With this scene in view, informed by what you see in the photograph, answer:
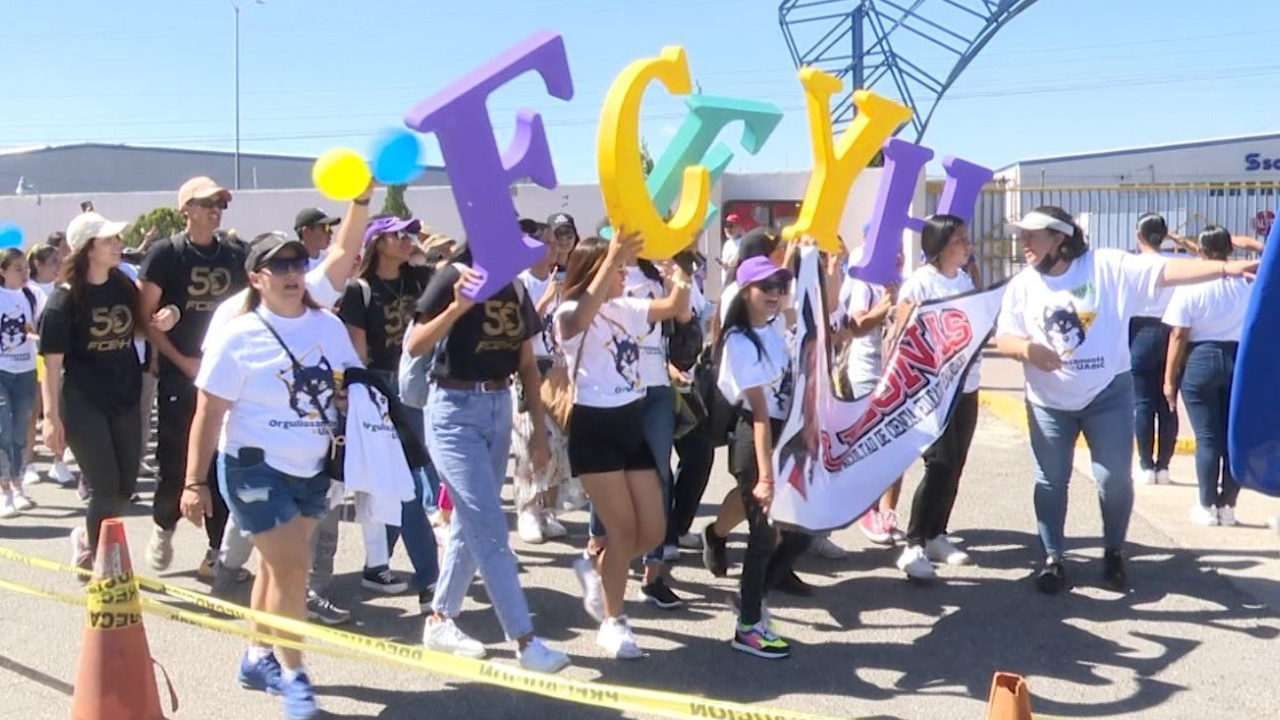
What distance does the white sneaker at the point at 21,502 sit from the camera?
8484 millimetres

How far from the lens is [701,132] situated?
5504 mm

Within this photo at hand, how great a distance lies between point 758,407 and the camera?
508 cm

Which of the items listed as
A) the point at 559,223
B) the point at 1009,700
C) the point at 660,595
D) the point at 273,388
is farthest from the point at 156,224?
the point at 1009,700

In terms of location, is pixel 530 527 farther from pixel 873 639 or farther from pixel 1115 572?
pixel 1115 572

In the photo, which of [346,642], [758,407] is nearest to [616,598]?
[758,407]

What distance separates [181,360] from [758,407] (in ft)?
9.67

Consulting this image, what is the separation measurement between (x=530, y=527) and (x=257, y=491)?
300cm

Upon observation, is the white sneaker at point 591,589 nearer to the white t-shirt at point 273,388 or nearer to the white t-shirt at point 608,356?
the white t-shirt at point 608,356

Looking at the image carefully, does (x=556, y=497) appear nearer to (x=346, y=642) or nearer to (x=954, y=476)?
(x=954, y=476)

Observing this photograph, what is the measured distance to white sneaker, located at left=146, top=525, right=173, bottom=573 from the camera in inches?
248

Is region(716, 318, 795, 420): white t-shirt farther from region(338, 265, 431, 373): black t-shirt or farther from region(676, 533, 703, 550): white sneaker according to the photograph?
region(676, 533, 703, 550): white sneaker

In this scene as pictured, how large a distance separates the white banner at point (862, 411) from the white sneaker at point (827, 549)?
126 centimetres

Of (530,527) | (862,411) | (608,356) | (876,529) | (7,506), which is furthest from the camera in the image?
(7,506)

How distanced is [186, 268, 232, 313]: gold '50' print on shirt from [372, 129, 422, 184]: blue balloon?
73.7 inches
